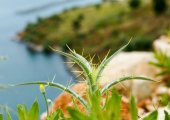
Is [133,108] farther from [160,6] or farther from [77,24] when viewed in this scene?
[77,24]

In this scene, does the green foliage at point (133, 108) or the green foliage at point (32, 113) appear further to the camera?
the green foliage at point (32, 113)

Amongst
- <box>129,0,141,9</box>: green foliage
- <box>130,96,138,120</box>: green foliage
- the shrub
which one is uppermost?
<box>129,0,141,9</box>: green foliage

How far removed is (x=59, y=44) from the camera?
4675 centimetres

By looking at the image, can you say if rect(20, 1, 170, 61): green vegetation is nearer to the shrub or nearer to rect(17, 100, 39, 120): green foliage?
the shrub

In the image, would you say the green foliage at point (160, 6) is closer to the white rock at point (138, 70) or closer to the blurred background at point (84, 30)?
the blurred background at point (84, 30)

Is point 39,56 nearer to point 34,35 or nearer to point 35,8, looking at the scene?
point 34,35

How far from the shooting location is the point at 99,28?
4659cm

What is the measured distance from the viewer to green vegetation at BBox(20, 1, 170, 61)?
38.9 metres

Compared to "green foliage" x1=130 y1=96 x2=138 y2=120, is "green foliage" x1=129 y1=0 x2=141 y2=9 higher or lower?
"green foliage" x1=129 y1=0 x2=141 y2=9

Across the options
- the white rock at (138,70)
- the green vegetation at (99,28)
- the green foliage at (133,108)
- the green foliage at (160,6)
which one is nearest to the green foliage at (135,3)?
the green vegetation at (99,28)

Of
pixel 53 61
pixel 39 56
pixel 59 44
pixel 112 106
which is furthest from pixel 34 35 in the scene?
pixel 112 106

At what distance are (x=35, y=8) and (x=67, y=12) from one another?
14706mm

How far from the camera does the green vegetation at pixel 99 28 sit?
1533 inches

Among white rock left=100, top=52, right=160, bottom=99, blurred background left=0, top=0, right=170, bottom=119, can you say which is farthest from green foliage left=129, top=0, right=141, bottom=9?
white rock left=100, top=52, right=160, bottom=99
